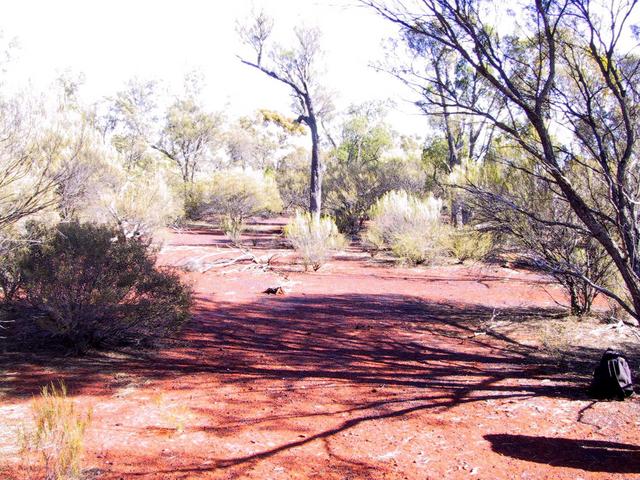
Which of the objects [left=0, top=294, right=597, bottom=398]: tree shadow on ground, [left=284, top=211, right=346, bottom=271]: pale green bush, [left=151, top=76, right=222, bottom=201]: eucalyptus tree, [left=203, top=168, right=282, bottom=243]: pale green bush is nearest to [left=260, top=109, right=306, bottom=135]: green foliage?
[left=151, top=76, right=222, bottom=201]: eucalyptus tree

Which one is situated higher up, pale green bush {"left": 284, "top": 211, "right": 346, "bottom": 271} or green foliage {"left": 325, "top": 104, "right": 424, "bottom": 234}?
green foliage {"left": 325, "top": 104, "right": 424, "bottom": 234}

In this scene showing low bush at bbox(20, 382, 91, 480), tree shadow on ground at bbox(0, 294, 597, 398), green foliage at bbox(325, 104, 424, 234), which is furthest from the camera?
green foliage at bbox(325, 104, 424, 234)

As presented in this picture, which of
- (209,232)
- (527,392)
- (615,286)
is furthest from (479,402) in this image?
(209,232)

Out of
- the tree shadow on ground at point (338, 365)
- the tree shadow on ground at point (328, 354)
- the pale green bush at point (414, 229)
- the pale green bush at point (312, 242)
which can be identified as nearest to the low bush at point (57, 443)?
the tree shadow on ground at point (338, 365)

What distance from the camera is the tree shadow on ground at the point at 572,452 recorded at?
3516 millimetres

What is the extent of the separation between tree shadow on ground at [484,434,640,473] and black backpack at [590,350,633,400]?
3.41ft

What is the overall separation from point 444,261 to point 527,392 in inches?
494

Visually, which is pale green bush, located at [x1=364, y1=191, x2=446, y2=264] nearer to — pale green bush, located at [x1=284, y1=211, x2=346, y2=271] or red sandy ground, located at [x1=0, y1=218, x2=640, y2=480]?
pale green bush, located at [x1=284, y1=211, x2=346, y2=271]

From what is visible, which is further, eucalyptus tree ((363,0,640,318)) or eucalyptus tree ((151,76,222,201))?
eucalyptus tree ((151,76,222,201))

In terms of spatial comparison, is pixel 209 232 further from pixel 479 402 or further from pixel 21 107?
pixel 479 402

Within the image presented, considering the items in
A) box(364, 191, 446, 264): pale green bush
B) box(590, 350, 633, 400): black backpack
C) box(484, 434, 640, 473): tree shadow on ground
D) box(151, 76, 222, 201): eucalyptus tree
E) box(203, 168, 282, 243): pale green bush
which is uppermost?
box(151, 76, 222, 201): eucalyptus tree

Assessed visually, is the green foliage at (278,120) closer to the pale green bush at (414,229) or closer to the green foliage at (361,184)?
the green foliage at (361,184)

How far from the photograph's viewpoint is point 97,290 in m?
5.82

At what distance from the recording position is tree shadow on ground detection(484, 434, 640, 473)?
11.5 feet
